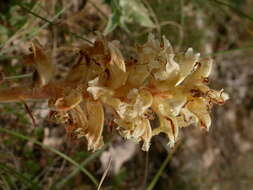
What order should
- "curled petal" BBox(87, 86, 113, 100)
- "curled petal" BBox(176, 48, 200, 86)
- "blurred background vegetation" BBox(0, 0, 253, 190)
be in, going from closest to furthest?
"curled petal" BBox(87, 86, 113, 100) → "curled petal" BBox(176, 48, 200, 86) → "blurred background vegetation" BBox(0, 0, 253, 190)

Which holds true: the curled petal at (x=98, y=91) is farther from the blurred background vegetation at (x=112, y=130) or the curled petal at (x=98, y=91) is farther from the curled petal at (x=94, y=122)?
the blurred background vegetation at (x=112, y=130)

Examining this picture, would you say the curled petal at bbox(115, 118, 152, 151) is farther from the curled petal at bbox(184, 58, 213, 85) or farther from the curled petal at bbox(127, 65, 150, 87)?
the curled petal at bbox(184, 58, 213, 85)

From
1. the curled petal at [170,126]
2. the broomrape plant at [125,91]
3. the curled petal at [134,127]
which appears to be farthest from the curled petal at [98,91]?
the curled petal at [170,126]

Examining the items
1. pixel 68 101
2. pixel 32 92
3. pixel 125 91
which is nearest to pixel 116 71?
pixel 125 91

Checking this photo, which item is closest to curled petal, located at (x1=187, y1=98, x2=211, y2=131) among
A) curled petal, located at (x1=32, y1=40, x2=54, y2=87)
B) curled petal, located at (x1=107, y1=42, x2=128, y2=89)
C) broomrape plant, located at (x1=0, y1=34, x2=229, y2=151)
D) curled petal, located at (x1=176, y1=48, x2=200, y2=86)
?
broomrape plant, located at (x1=0, y1=34, x2=229, y2=151)

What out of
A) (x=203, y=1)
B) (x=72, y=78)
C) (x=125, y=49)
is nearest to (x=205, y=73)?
(x=72, y=78)
